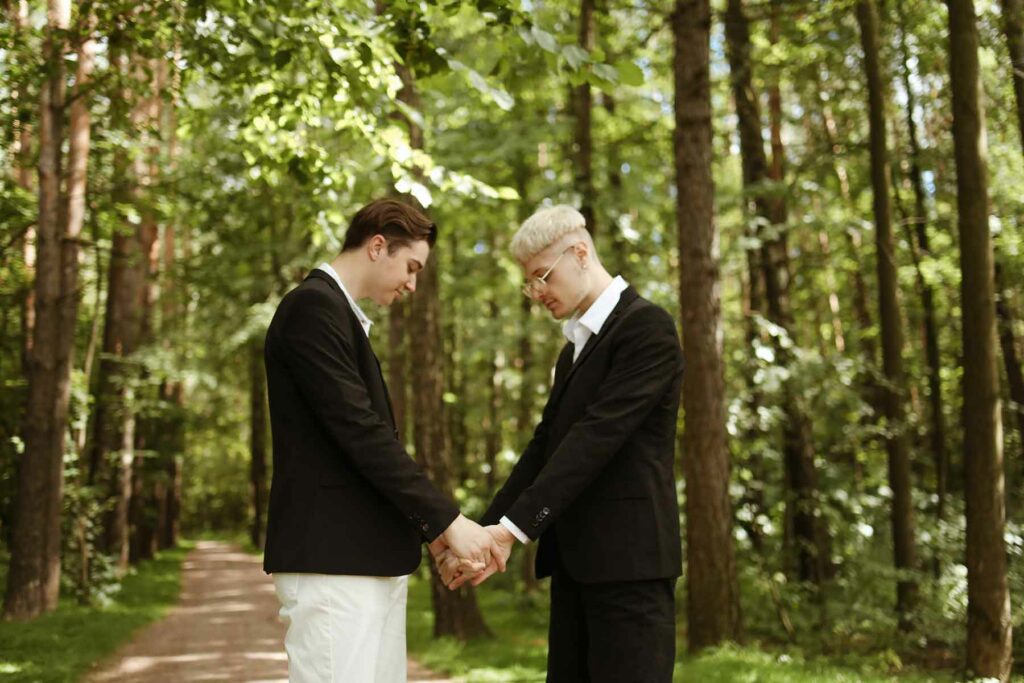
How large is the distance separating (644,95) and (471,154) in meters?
6.70

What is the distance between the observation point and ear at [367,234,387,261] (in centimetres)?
362

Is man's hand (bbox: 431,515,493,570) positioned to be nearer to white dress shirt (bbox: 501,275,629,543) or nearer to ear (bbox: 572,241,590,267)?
white dress shirt (bbox: 501,275,629,543)

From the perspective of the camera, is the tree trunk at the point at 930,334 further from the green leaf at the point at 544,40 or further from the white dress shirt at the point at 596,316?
the white dress shirt at the point at 596,316

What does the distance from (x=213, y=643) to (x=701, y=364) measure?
621cm

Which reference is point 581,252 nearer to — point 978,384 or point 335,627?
point 335,627

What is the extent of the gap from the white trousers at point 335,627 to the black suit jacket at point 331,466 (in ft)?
0.19

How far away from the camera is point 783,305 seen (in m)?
13.9

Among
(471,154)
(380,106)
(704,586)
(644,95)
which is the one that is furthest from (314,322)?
(644,95)

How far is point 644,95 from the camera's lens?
64.0 ft

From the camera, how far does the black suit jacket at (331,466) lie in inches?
130

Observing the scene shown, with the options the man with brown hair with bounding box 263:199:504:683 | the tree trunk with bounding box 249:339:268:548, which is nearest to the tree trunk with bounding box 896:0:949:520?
the man with brown hair with bounding box 263:199:504:683

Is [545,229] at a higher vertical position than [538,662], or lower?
higher

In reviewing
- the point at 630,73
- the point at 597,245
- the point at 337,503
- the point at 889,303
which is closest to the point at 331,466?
the point at 337,503

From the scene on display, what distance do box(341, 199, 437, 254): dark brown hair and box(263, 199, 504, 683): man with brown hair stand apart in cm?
2
